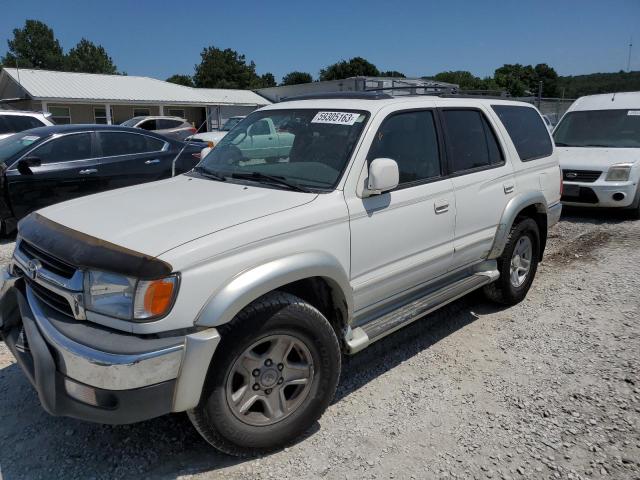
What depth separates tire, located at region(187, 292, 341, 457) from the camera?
2.48 metres

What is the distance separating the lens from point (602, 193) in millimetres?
8133

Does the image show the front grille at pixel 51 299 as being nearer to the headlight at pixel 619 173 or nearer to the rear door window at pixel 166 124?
the headlight at pixel 619 173

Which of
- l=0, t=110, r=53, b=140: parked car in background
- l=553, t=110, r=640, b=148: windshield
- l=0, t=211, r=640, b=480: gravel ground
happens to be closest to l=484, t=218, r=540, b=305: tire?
l=0, t=211, r=640, b=480: gravel ground

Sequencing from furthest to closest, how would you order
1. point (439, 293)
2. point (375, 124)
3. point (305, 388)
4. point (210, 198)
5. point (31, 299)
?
point (439, 293)
point (375, 124)
point (210, 198)
point (305, 388)
point (31, 299)

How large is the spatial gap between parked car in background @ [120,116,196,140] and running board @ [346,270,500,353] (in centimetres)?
1895

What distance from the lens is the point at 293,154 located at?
3496 millimetres

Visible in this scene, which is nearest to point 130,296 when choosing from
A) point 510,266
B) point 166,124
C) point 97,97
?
point 510,266

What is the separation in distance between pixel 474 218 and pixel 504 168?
69cm

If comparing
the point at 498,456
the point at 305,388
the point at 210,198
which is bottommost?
the point at 498,456

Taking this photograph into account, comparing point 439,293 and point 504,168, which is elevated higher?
point 504,168

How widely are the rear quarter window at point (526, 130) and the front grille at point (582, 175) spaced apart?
11.9 feet

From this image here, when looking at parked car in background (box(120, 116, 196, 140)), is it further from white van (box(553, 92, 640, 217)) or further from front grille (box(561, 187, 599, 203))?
front grille (box(561, 187, 599, 203))

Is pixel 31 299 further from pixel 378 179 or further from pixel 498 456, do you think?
pixel 498 456

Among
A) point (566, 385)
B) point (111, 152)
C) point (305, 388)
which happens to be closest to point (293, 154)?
point (305, 388)
